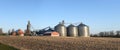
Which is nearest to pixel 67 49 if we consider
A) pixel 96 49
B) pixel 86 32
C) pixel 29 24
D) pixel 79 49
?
pixel 79 49

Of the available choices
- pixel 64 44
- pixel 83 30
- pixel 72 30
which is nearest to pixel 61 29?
pixel 72 30

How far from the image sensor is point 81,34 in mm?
96438

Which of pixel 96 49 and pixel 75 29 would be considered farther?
pixel 75 29

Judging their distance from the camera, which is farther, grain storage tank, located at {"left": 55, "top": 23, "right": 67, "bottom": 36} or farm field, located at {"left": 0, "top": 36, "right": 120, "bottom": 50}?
grain storage tank, located at {"left": 55, "top": 23, "right": 67, "bottom": 36}

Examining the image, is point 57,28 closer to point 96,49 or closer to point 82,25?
point 82,25

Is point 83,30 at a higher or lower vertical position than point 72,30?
lower

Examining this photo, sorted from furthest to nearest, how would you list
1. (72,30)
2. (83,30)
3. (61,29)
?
(72,30) < (61,29) < (83,30)

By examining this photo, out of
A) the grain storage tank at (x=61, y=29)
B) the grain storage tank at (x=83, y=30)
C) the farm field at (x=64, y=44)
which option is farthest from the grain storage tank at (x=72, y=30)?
the farm field at (x=64, y=44)

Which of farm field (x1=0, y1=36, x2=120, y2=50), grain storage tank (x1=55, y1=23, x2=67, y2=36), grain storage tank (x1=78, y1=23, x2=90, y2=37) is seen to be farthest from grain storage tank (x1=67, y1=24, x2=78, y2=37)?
farm field (x1=0, y1=36, x2=120, y2=50)

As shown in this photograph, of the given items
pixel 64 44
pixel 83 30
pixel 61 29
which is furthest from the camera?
pixel 61 29

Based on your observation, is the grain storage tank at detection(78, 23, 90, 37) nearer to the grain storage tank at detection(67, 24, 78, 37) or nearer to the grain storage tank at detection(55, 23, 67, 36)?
the grain storage tank at detection(67, 24, 78, 37)

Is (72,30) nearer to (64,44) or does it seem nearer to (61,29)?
(61,29)

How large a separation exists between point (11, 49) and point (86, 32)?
6834 cm

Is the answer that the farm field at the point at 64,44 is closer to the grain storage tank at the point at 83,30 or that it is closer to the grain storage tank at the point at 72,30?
the grain storage tank at the point at 83,30
